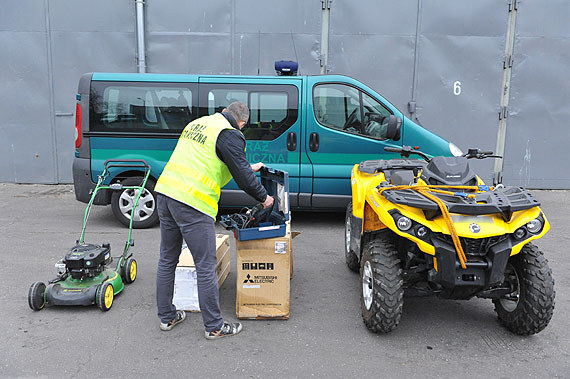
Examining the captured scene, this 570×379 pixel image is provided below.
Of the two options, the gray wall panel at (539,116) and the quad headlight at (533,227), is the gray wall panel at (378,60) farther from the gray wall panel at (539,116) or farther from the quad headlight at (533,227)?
the quad headlight at (533,227)

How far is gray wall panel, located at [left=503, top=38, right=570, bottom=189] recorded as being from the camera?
9.84 meters

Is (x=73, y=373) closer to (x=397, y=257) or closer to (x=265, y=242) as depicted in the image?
(x=265, y=242)

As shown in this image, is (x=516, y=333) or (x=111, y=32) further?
(x=111, y=32)

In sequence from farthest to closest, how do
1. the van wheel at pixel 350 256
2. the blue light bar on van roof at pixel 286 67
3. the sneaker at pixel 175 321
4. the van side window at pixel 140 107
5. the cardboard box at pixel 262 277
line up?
the blue light bar on van roof at pixel 286 67
the van side window at pixel 140 107
the van wheel at pixel 350 256
the cardboard box at pixel 262 277
the sneaker at pixel 175 321

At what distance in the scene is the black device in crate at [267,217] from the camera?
156 inches

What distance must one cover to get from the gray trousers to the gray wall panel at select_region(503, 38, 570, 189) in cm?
838

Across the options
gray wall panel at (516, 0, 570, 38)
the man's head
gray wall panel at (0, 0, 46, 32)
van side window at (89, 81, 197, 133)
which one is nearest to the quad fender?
the man's head

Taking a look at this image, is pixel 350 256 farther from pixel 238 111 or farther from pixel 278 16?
pixel 278 16

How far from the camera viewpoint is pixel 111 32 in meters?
9.77

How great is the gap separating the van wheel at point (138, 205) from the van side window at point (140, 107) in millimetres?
770

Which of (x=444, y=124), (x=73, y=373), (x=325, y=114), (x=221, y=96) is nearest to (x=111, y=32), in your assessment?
(x=221, y=96)

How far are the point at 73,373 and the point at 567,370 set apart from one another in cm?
338

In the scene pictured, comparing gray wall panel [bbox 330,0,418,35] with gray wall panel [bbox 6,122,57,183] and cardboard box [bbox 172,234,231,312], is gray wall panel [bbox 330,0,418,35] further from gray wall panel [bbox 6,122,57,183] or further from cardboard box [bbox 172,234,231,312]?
cardboard box [bbox 172,234,231,312]

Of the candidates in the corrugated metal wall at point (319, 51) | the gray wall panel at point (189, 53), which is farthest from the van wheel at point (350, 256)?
the gray wall panel at point (189, 53)
